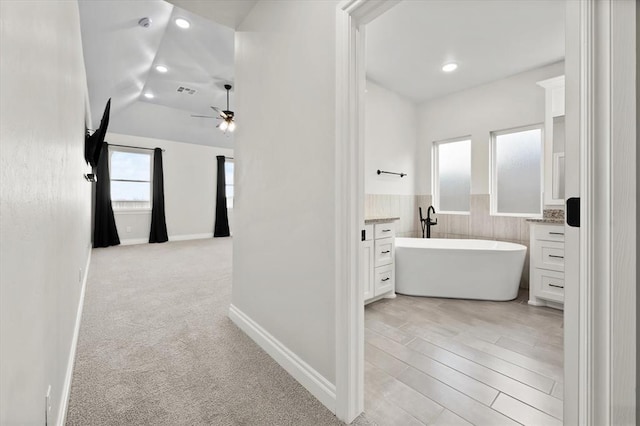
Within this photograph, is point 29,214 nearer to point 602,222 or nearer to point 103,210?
point 602,222

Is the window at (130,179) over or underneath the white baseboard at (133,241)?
over

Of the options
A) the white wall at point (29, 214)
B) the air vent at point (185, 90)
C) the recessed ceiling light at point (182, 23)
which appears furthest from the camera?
the air vent at point (185, 90)

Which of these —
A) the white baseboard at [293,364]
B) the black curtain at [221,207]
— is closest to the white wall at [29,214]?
the white baseboard at [293,364]

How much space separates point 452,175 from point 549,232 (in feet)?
5.56

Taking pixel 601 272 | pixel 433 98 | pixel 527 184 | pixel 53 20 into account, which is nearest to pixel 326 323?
pixel 601 272

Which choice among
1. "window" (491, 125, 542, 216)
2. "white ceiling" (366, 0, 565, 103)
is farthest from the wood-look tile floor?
"white ceiling" (366, 0, 565, 103)

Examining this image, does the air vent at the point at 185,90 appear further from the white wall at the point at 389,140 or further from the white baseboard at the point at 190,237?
the white wall at the point at 389,140

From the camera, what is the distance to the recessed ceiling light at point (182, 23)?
A: 3395 millimetres

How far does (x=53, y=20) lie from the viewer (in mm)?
1238

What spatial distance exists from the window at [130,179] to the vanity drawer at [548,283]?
752 cm

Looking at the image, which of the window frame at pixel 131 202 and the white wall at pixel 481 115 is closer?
the white wall at pixel 481 115

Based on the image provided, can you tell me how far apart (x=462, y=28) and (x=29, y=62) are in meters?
3.27

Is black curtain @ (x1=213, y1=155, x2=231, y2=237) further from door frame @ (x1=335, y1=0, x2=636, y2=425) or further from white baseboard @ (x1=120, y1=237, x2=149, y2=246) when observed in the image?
door frame @ (x1=335, y1=0, x2=636, y2=425)

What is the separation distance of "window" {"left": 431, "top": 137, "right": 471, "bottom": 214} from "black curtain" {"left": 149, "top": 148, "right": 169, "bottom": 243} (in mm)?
6034
